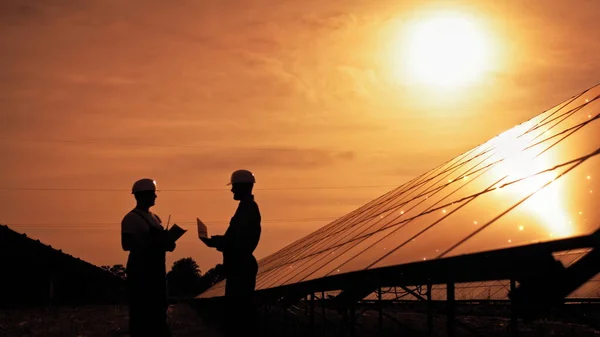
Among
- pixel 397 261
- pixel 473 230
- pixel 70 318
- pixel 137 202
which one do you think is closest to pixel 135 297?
pixel 137 202

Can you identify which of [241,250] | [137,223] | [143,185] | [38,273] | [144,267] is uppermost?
[38,273]

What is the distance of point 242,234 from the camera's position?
9750mm

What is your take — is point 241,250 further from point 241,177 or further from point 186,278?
point 186,278

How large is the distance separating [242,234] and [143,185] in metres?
1.33

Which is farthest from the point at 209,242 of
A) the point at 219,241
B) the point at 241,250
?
the point at 241,250

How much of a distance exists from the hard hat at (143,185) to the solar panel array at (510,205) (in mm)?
2551

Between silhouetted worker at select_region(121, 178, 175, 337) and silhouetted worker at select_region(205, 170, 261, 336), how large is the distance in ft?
2.46

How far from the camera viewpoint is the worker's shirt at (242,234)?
976cm

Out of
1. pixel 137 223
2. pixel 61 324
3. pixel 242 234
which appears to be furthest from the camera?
pixel 61 324

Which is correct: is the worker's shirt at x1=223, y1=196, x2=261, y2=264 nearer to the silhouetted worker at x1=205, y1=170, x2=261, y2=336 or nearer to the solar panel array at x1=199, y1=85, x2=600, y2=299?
the silhouetted worker at x1=205, y1=170, x2=261, y2=336

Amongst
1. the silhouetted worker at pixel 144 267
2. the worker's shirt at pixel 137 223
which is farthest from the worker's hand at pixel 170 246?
the worker's shirt at pixel 137 223

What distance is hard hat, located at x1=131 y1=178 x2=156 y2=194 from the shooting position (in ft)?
30.9

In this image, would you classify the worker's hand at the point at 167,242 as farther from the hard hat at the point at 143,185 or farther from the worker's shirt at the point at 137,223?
the hard hat at the point at 143,185

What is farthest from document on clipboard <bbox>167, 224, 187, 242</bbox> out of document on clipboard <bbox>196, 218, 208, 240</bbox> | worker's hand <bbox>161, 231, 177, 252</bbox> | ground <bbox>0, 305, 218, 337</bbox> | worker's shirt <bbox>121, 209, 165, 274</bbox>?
ground <bbox>0, 305, 218, 337</bbox>
